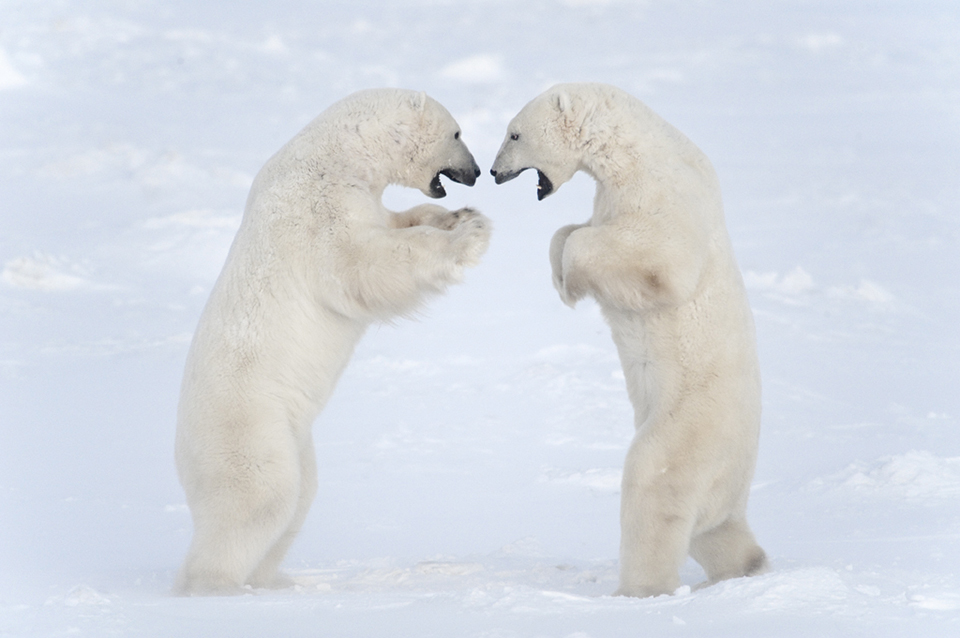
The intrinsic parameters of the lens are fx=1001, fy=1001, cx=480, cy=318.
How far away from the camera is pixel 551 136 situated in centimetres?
446

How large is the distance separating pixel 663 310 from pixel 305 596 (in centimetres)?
182

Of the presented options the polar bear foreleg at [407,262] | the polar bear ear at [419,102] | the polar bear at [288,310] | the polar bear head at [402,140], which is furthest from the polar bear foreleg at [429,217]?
the polar bear ear at [419,102]

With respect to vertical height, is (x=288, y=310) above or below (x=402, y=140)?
below

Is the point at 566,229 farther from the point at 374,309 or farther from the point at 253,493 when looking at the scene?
the point at 253,493

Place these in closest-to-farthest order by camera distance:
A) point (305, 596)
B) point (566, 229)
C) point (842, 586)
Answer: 1. point (842, 586)
2. point (305, 596)
3. point (566, 229)

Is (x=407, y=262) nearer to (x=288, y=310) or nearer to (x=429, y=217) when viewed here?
(x=429, y=217)

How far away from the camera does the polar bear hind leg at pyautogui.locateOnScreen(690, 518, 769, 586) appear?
4.39m

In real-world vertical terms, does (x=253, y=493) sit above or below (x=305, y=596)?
above

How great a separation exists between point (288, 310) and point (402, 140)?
0.97 metres

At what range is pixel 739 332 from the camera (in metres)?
4.20

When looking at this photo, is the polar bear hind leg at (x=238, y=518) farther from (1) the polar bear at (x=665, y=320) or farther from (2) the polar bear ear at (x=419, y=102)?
(2) the polar bear ear at (x=419, y=102)

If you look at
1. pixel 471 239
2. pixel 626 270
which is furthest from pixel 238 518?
pixel 626 270

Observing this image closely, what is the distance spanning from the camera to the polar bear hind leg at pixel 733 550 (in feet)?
14.4

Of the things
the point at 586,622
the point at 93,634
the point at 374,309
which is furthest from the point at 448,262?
the point at 93,634
